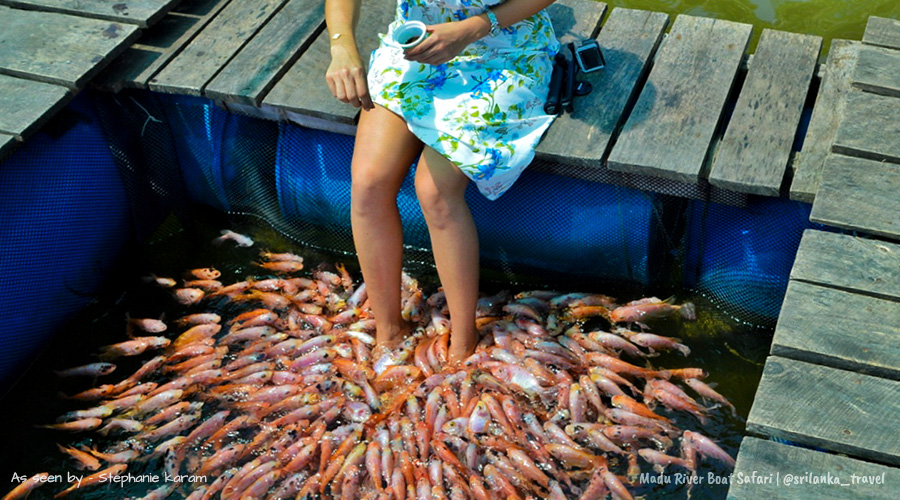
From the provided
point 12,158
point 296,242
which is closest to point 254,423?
point 296,242

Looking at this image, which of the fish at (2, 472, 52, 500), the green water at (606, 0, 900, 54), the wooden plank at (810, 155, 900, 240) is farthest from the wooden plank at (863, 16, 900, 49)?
the fish at (2, 472, 52, 500)

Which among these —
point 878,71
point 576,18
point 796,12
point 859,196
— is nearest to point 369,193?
point 576,18

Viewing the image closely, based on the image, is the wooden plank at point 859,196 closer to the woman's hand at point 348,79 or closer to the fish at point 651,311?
the fish at point 651,311

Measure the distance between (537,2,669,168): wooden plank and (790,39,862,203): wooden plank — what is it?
718 mm

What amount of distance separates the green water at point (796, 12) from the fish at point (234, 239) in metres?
2.58

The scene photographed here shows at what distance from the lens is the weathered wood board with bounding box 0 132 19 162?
3828 mm

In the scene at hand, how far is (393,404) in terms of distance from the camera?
12.2 feet

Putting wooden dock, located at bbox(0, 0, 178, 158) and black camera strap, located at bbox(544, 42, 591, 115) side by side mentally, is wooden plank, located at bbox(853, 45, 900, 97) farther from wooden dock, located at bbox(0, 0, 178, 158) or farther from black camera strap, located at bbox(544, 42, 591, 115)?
wooden dock, located at bbox(0, 0, 178, 158)

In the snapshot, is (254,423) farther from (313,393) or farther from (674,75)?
(674,75)

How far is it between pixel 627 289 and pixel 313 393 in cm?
146

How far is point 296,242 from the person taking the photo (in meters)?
4.59

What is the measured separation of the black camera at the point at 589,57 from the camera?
3914 mm

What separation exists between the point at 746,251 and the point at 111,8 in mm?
3132

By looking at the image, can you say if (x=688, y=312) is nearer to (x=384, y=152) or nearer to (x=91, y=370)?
(x=384, y=152)
